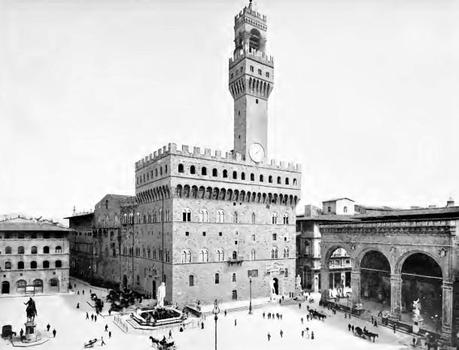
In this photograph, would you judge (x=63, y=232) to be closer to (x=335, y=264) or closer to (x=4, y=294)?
(x=4, y=294)

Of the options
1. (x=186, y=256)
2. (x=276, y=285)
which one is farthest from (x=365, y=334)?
(x=186, y=256)

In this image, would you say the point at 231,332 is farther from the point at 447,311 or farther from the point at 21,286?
the point at 21,286

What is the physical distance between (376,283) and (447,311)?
56.6 ft

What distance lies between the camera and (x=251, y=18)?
51844 millimetres

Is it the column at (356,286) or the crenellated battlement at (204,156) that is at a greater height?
Result: the crenellated battlement at (204,156)

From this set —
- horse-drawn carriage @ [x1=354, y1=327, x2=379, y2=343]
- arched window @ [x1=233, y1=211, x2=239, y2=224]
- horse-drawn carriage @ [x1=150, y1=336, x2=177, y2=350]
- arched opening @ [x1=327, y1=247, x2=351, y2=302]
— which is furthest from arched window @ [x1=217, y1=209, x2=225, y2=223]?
arched opening @ [x1=327, y1=247, x2=351, y2=302]

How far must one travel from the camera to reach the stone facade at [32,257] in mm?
53719

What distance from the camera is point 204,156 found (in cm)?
4697

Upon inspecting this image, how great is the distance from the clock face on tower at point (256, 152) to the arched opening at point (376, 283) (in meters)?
19.1

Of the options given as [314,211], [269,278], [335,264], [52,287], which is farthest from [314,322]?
[52,287]

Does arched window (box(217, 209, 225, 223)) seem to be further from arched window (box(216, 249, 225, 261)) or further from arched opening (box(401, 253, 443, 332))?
arched opening (box(401, 253, 443, 332))

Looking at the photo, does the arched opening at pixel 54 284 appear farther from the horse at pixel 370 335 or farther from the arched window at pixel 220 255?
the horse at pixel 370 335

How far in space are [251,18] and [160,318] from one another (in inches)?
1609

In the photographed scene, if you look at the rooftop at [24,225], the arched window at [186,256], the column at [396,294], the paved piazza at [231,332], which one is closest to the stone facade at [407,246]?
the column at [396,294]
